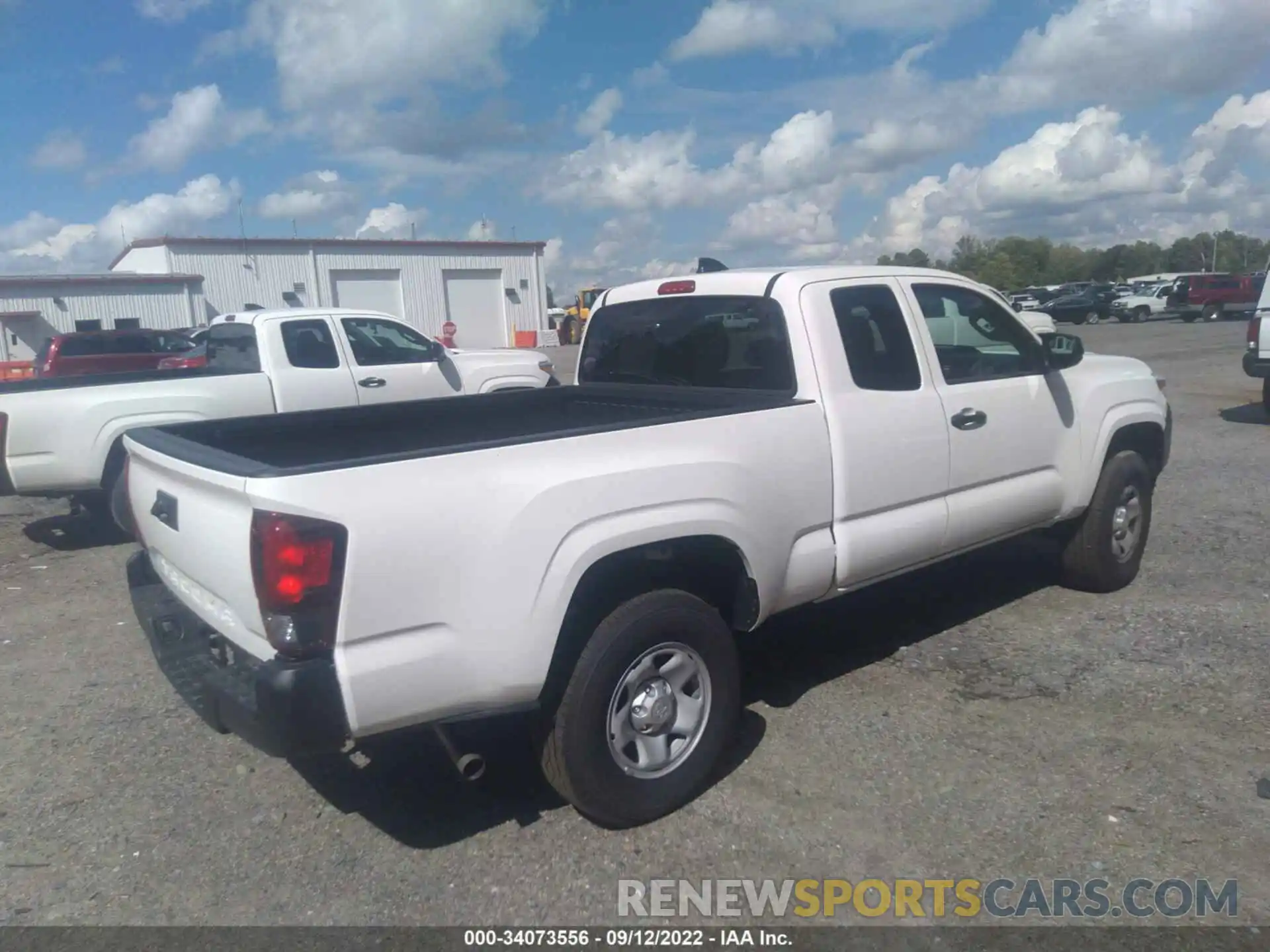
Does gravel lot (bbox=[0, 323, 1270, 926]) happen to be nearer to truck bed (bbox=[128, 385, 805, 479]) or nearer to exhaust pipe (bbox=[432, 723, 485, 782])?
exhaust pipe (bbox=[432, 723, 485, 782])

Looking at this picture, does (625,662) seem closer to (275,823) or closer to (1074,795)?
(275,823)

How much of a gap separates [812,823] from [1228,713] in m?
2.06

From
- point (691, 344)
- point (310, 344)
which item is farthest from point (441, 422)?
point (310, 344)

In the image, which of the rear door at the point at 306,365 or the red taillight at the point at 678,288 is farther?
the rear door at the point at 306,365

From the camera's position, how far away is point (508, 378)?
1098 centimetres

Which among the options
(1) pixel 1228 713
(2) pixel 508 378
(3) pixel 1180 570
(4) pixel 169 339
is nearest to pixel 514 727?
(1) pixel 1228 713

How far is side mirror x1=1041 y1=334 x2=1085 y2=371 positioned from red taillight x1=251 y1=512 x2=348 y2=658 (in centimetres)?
404

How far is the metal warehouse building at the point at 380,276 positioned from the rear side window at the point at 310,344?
25.6 metres

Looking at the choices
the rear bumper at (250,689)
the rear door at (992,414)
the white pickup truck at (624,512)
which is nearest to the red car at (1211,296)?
the white pickup truck at (624,512)

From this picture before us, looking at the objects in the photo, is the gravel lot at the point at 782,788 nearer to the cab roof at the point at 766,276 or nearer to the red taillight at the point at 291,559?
the red taillight at the point at 291,559

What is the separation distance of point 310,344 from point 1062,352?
7.06 metres

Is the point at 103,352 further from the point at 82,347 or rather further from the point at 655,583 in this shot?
the point at 655,583

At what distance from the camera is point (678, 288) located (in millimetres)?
5059

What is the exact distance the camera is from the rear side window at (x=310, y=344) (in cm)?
967
